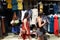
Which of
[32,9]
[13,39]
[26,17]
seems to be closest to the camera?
[26,17]

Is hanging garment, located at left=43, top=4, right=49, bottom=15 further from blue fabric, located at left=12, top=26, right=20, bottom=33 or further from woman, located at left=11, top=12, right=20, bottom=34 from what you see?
blue fabric, located at left=12, top=26, right=20, bottom=33

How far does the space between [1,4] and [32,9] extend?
1424 millimetres

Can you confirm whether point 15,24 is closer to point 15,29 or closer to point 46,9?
point 15,29

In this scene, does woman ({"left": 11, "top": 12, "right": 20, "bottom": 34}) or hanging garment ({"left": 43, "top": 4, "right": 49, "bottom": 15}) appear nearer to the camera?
woman ({"left": 11, "top": 12, "right": 20, "bottom": 34})

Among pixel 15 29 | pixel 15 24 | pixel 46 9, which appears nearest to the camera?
pixel 15 24

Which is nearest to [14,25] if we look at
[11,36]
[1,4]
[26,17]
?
[11,36]

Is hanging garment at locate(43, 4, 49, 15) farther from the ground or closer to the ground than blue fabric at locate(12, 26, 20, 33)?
farther from the ground

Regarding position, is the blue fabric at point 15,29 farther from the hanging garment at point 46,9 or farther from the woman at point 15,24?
the hanging garment at point 46,9

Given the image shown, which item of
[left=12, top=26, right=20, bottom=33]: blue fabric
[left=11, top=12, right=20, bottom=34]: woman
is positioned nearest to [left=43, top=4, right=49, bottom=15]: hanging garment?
[left=11, top=12, right=20, bottom=34]: woman

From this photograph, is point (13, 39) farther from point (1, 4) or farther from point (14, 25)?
point (1, 4)

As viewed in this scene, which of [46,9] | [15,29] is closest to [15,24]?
[15,29]

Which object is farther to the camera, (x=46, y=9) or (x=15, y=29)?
(x=46, y=9)

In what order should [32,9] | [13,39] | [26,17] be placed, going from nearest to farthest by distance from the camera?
1. [26,17]
2. [13,39]
3. [32,9]

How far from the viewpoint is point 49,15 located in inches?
381
